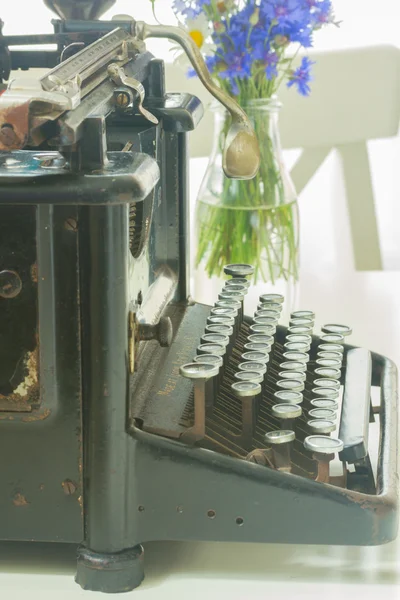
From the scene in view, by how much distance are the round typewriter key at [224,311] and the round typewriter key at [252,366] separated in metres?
0.17

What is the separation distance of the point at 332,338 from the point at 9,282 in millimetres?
696

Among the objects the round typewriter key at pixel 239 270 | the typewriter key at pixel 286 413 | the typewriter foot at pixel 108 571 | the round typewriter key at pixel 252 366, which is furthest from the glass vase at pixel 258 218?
the typewriter foot at pixel 108 571

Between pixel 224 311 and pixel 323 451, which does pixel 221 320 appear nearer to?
pixel 224 311

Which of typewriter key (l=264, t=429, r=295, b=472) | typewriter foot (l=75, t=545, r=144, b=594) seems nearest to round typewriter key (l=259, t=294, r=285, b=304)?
typewriter key (l=264, t=429, r=295, b=472)

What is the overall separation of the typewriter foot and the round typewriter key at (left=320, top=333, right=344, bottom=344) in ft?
2.00

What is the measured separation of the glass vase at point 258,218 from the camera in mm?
2391

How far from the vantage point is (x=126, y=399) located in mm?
1334

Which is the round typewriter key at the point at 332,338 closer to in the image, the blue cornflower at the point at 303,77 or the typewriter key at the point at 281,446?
the typewriter key at the point at 281,446

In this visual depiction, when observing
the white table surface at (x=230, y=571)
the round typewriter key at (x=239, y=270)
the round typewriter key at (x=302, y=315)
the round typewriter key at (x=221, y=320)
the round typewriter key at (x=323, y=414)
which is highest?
the round typewriter key at (x=239, y=270)

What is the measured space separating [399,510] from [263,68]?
1205mm

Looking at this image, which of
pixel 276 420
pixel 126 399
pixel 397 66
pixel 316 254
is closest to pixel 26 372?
pixel 126 399

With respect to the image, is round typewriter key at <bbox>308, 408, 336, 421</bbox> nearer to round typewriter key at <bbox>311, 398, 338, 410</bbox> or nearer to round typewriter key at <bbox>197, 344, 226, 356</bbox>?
round typewriter key at <bbox>311, 398, 338, 410</bbox>

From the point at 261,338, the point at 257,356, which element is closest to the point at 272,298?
the point at 261,338

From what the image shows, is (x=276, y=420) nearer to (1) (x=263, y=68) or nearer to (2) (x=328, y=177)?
(1) (x=263, y=68)
